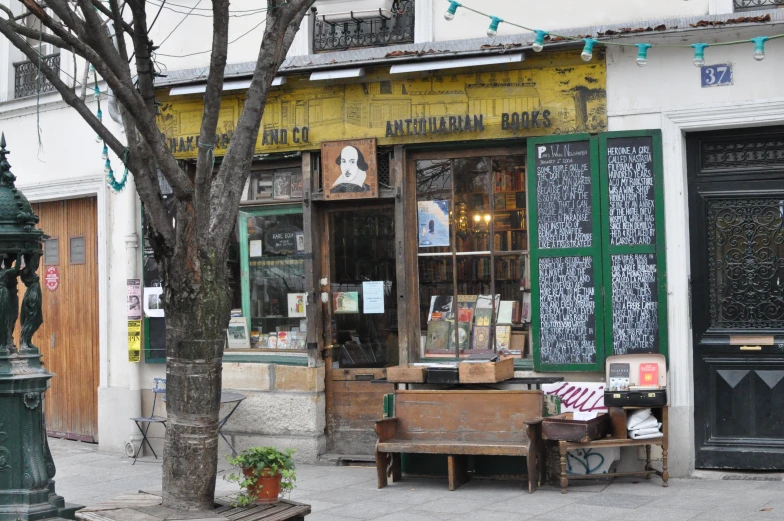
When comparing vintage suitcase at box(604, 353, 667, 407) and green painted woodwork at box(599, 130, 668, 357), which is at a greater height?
green painted woodwork at box(599, 130, 668, 357)

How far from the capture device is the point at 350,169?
992 cm

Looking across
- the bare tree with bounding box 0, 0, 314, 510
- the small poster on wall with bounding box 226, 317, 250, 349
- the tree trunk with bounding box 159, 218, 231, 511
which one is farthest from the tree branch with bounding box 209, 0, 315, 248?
the small poster on wall with bounding box 226, 317, 250, 349

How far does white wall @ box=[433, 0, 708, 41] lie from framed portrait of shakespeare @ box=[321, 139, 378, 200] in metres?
1.33

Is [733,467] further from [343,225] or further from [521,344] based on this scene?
[343,225]

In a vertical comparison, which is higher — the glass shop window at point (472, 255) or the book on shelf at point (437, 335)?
the glass shop window at point (472, 255)

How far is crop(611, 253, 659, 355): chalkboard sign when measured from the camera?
8781mm

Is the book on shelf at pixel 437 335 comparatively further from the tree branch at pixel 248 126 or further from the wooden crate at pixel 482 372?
the tree branch at pixel 248 126

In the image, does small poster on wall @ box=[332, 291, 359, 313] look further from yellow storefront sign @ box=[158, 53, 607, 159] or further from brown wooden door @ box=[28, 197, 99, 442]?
brown wooden door @ box=[28, 197, 99, 442]

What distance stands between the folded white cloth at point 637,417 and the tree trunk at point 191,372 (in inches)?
158

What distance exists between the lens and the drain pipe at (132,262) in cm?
1104

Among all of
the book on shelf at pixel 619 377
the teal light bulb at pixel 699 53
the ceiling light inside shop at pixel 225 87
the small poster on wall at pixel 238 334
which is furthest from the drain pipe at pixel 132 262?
the teal light bulb at pixel 699 53

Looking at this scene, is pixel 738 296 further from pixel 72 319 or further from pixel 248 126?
pixel 72 319

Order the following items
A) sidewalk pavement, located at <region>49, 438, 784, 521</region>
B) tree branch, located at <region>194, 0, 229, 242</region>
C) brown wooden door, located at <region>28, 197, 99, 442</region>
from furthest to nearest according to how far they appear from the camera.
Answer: brown wooden door, located at <region>28, 197, 99, 442</region> < sidewalk pavement, located at <region>49, 438, 784, 521</region> < tree branch, located at <region>194, 0, 229, 242</region>

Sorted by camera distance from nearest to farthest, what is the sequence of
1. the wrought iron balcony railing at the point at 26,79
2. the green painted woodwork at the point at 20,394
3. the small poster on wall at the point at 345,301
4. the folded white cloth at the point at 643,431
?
the green painted woodwork at the point at 20,394
the folded white cloth at the point at 643,431
the small poster on wall at the point at 345,301
the wrought iron balcony railing at the point at 26,79
